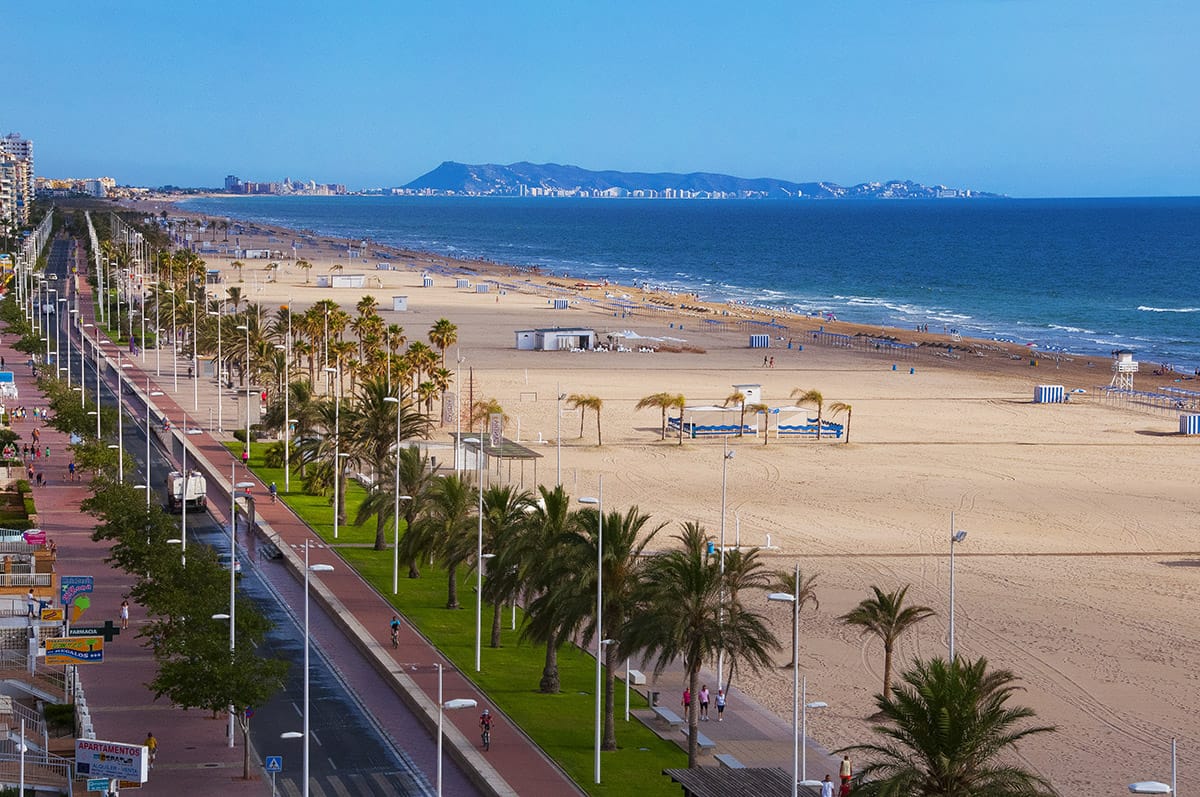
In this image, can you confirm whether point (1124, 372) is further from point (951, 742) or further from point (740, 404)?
point (951, 742)

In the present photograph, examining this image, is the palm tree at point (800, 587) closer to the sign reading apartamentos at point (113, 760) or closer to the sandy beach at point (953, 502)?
the sandy beach at point (953, 502)

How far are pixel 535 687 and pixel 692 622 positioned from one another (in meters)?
6.59

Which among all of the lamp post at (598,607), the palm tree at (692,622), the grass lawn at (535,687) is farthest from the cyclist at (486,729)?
the palm tree at (692,622)

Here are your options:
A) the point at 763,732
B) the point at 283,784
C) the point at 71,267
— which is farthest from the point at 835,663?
the point at 71,267

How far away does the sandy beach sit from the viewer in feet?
112

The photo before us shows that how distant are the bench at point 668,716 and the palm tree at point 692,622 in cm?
288

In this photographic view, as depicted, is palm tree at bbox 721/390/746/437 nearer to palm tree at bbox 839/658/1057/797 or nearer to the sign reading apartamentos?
the sign reading apartamentos

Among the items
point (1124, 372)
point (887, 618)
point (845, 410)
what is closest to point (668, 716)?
point (887, 618)

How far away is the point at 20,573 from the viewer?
39.5 meters

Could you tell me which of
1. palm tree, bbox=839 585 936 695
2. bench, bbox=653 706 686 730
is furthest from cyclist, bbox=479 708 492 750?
Answer: palm tree, bbox=839 585 936 695

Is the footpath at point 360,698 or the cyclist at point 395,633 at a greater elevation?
the cyclist at point 395,633

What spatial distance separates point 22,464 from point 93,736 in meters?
31.9

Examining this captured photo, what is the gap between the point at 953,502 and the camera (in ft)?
178

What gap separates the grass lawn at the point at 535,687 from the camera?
28.6m
